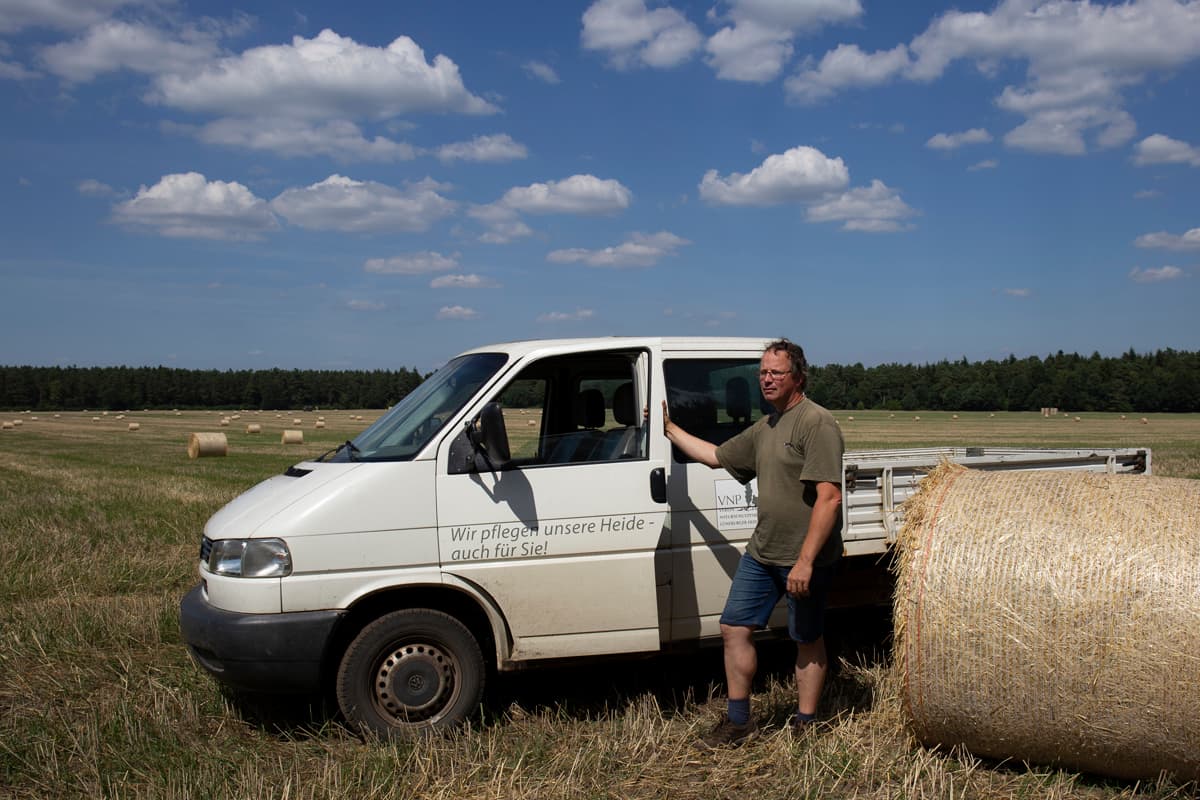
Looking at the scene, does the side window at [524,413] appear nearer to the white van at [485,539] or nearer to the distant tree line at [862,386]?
→ the white van at [485,539]

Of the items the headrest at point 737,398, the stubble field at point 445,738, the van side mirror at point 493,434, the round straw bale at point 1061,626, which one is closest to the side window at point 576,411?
the van side mirror at point 493,434

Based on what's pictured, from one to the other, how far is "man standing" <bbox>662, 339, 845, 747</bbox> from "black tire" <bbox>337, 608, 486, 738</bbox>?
123 centimetres

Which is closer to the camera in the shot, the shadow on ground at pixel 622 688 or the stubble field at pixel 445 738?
the stubble field at pixel 445 738

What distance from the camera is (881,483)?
5977mm

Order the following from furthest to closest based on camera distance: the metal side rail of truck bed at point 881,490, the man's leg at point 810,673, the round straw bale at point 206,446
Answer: the round straw bale at point 206,446, the metal side rail of truck bed at point 881,490, the man's leg at point 810,673

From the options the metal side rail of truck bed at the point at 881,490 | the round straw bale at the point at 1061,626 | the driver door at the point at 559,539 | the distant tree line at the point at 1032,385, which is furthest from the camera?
the distant tree line at the point at 1032,385

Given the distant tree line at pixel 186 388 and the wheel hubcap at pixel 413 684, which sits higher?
the distant tree line at pixel 186 388

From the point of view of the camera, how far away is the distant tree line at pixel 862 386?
281 feet

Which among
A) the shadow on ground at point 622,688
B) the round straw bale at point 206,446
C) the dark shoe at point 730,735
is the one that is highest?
the round straw bale at point 206,446

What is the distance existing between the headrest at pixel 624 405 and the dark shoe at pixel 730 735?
1674mm

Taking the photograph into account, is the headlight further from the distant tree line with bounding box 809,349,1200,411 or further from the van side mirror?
the distant tree line with bounding box 809,349,1200,411

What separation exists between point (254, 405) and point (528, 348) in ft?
366

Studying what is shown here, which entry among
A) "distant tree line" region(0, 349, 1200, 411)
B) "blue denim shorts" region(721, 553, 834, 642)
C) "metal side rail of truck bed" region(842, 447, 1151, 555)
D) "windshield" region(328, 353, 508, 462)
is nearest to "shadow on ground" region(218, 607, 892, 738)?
"blue denim shorts" region(721, 553, 834, 642)

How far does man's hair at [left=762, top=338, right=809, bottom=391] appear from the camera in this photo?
4945 millimetres
